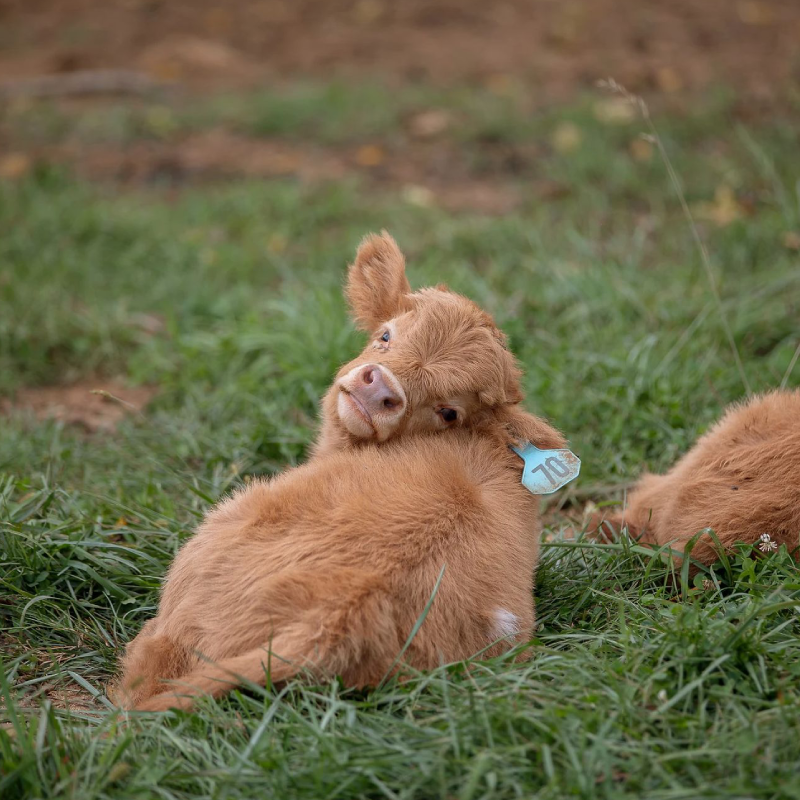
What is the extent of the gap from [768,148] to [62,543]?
688cm

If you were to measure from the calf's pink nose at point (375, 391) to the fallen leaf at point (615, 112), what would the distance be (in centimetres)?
649

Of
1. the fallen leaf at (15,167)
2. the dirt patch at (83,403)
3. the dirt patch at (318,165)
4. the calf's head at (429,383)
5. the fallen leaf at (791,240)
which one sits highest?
the calf's head at (429,383)

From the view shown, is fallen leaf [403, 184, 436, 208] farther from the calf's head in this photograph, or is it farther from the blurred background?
the calf's head

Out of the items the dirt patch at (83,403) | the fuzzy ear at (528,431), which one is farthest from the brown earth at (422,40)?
the fuzzy ear at (528,431)

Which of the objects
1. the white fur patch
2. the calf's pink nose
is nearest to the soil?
the calf's pink nose

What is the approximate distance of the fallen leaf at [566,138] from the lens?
352 inches

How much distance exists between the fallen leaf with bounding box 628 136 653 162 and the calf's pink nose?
5888mm

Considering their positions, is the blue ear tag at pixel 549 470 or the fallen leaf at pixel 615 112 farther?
the fallen leaf at pixel 615 112

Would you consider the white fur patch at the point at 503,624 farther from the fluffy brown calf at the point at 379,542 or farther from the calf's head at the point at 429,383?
the calf's head at the point at 429,383

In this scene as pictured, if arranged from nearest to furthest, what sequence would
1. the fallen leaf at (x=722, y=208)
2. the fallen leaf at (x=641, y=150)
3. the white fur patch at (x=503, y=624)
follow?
the white fur patch at (x=503, y=624) < the fallen leaf at (x=722, y=208) < the fallen leaf at (x=641, y=150)

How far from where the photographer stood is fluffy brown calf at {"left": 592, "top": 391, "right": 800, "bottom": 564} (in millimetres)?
3531

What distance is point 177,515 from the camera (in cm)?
436

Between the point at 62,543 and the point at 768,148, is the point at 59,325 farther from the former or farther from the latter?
the point at 768,148

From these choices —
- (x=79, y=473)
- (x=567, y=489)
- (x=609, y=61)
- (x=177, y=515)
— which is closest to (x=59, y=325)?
(x=79, y=473)
